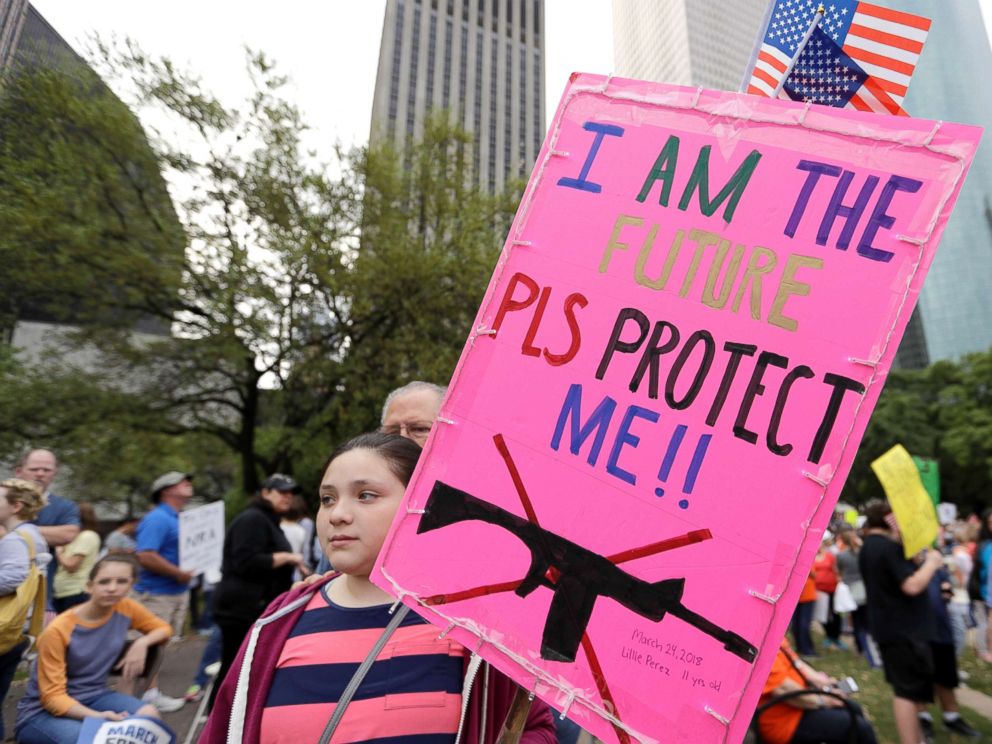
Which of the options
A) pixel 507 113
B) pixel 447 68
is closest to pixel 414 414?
pixel 507 113

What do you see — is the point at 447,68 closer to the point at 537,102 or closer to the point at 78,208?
the point at 537,102

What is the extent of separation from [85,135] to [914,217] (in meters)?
14.0

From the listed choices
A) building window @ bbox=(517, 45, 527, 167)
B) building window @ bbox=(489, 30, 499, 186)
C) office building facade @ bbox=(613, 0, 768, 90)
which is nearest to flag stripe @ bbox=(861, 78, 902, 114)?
office building facade @ bbox=(613, 0, 768, 90)

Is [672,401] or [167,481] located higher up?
[672,401]

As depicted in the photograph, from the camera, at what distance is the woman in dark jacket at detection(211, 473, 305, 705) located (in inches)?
160

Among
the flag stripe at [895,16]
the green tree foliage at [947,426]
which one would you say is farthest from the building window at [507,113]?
the flag stripe at [895,16]

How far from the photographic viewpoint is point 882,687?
580 cm

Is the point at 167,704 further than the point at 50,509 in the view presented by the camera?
Yes

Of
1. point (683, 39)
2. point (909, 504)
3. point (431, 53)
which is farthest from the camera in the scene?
point (431, 53)

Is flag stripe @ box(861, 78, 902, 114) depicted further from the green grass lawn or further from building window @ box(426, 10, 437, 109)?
building window @ box(426, 10, 437, 109)

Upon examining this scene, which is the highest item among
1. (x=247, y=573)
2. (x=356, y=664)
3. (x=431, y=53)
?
(x=431, y=53)

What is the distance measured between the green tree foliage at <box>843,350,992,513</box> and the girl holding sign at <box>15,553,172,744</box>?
4088 centimetres

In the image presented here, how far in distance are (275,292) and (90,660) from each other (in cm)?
1024

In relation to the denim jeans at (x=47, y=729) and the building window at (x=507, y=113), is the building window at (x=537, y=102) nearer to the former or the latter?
the building window at (x=507, y=113)
